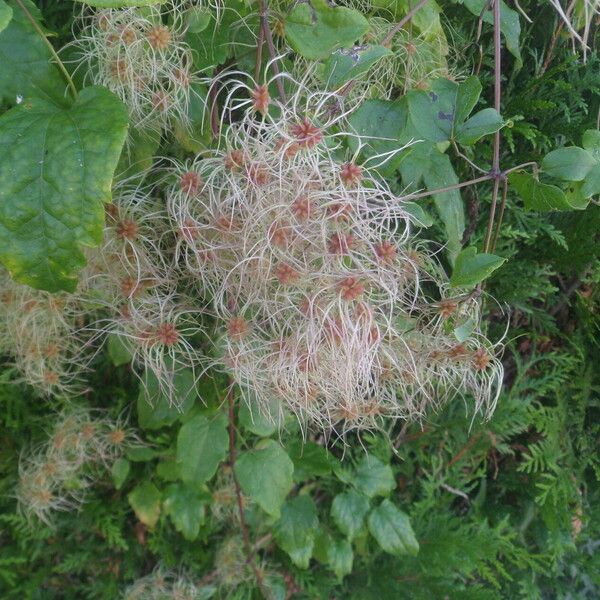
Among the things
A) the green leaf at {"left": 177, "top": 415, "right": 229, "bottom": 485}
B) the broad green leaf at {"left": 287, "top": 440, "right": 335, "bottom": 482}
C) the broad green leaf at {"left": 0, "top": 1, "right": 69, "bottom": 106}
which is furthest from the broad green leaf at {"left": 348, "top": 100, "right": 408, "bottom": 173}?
the broad green leaf at {"left": 287, "top": 440, "right": 335, "bottom": 482}

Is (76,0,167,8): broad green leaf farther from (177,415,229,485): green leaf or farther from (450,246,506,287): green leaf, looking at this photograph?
(177,415,229,485): green leaf

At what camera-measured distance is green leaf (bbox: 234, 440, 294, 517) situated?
2.88 ft

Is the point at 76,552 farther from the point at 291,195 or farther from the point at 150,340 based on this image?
the point at 291,195

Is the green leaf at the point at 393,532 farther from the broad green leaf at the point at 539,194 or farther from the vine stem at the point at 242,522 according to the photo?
the broad green leaf at the point at 539,194

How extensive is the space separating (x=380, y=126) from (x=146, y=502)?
0.79 meters

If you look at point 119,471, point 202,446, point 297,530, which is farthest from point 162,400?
point 297,530

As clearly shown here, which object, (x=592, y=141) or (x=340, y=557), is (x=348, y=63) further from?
(x=340, y=557)

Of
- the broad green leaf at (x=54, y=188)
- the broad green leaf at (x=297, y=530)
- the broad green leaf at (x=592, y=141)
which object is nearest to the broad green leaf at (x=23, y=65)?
the broad green leaf at (x=54, y=188)

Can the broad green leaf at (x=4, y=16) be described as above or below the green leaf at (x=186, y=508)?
above

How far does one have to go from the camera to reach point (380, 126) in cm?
64

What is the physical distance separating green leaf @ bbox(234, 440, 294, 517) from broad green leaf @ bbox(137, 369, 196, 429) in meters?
0.12

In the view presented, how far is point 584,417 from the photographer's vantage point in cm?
124

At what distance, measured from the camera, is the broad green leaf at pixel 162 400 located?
31.7 inches

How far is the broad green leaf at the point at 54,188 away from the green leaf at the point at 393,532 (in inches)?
30.6
